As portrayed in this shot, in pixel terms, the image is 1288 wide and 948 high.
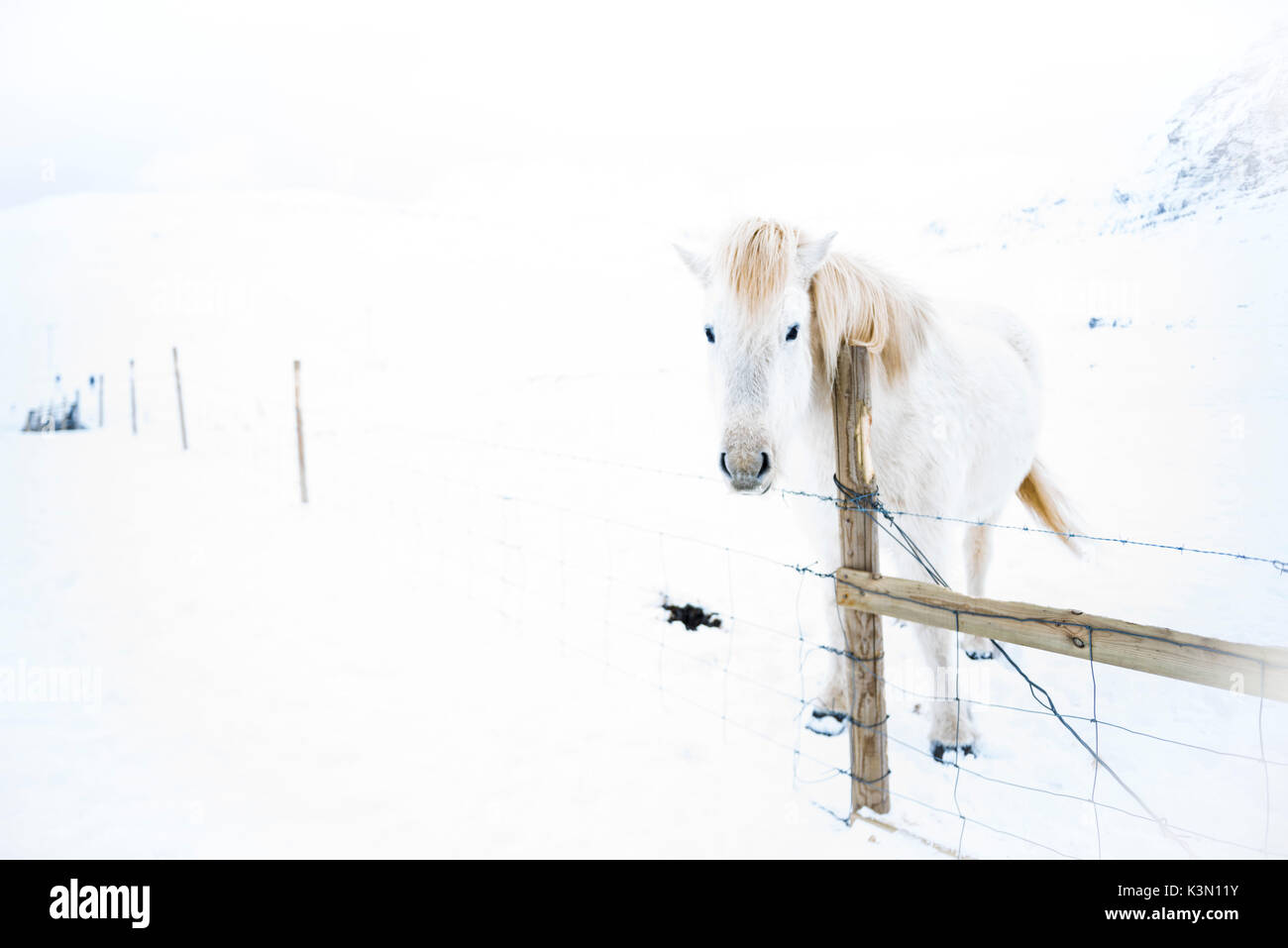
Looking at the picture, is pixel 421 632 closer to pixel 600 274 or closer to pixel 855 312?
pixel 855 312

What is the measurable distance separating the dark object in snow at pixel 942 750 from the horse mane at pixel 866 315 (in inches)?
65.1

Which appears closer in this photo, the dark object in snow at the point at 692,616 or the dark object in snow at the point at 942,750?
the dark object in snow at the point at 942,750

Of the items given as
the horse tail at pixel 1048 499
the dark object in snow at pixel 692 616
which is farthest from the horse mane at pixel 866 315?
the dark object in snow at pixel 692 616

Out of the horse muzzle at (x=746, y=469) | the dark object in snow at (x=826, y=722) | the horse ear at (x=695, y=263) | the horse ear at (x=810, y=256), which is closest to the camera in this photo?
the horse muzzle at (x=746, y=469)

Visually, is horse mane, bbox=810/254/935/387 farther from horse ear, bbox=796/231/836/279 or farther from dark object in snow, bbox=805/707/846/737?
dark object in snow, bbox=805/707/846/737

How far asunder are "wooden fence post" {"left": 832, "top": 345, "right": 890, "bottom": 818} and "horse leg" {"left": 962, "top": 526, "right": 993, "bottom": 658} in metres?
1.81

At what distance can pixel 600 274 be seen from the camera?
3167cm

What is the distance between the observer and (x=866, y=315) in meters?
2.59

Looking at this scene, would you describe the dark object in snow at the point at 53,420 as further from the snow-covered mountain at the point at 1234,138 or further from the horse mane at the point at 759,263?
the snow-covered mountain at the point at 1234,138

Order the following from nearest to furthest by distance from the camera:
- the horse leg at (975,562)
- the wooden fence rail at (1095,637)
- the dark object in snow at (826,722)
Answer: the wooden fence rail at (1095,637)
the dark object in snow at (826,722)
the horse leg at (975,562)

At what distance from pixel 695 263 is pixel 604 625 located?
95.8 inches

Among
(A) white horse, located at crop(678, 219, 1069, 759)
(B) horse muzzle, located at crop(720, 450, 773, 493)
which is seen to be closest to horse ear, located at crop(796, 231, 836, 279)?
(A) white horse, located at crop(678, 219, 1069, 759)

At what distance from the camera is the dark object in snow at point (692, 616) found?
162 inches

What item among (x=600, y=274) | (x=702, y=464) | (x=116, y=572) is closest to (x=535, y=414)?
(x=702, y=464)
